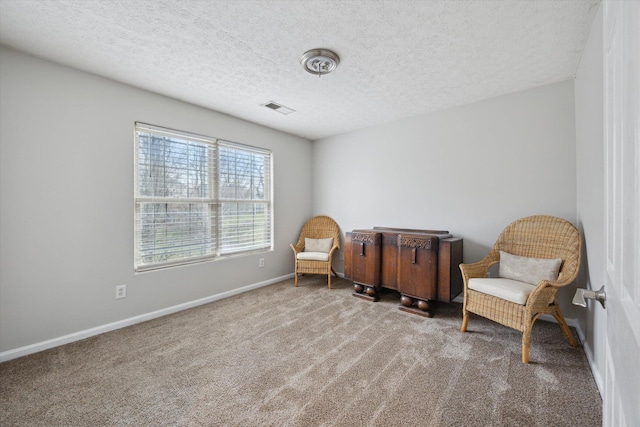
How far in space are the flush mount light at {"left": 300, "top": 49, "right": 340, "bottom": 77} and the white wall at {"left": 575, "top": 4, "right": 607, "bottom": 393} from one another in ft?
5.68

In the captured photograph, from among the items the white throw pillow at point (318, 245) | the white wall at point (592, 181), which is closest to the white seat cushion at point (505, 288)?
the white wall at point (592, 181)

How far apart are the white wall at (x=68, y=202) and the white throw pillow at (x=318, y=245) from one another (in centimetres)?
177

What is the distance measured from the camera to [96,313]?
2.43 meters

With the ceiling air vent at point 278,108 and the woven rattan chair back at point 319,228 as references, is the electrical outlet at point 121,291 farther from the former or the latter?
the ceiling air vent at point 278,108

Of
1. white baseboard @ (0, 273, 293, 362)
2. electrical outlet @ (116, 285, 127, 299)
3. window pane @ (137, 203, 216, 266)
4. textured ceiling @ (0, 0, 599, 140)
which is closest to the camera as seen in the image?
textured ceiling @ (0, 0, 599, 140)

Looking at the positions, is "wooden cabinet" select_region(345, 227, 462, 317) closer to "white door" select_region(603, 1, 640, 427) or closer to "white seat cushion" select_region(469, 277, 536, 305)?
"white seat cushion" select_region(469, 277, 536, 305)

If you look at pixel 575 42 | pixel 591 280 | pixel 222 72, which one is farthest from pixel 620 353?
pixel 222 72

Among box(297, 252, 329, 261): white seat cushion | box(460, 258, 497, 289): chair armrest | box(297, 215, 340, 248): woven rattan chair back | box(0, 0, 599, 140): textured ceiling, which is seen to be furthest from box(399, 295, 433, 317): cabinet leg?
box(0, 0, 599, 140): textured ceiling

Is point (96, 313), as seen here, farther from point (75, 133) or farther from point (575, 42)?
point (575, 42)

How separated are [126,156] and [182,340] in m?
1.91

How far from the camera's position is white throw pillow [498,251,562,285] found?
219cm

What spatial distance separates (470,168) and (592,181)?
1.29 meters

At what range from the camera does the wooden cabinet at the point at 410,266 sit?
9.21 feet

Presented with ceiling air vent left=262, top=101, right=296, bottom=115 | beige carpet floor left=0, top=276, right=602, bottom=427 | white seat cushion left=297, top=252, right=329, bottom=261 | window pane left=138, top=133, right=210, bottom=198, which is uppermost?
ceiling air vent left=262, top=101, right=296, bottom=115
